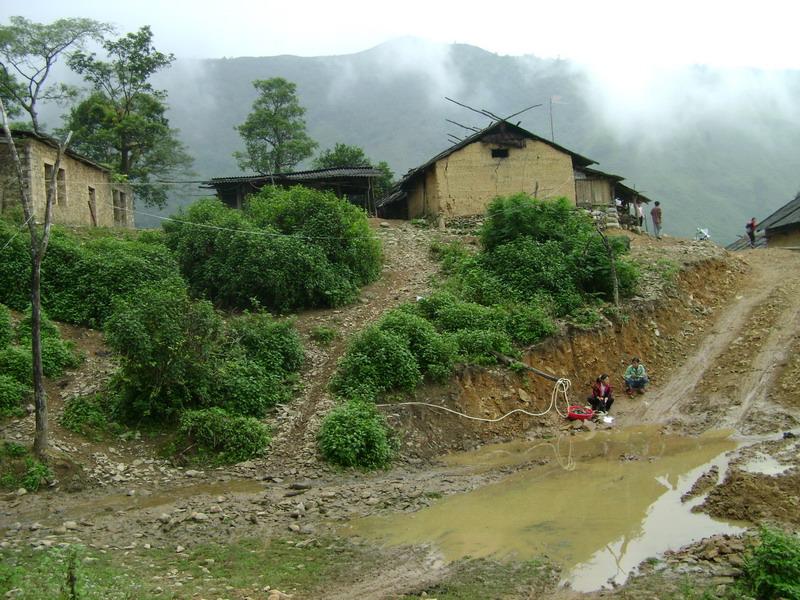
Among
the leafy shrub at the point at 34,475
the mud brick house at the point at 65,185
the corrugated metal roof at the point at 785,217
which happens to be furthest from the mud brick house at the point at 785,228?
the leafy shrub at the point at 34,475

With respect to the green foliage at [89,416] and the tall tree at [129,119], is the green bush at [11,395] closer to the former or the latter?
the green foliage at [89,416]

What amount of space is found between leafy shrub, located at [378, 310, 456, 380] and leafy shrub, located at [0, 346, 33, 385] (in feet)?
24.3

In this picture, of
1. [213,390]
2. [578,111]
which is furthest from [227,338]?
[578,111]

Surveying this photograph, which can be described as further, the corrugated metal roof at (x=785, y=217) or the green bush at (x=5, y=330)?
the corrugated metal roof at (x=785, y=217)

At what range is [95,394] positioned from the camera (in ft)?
49.0

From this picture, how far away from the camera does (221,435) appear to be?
544 inches

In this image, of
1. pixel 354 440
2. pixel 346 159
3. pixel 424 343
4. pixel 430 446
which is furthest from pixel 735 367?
pixel 346 159

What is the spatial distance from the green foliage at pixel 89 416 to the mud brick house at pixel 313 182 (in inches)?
665

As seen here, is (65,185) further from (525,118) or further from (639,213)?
(525,118)

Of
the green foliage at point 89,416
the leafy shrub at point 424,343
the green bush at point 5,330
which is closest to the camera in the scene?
the green foliage at point 89,416

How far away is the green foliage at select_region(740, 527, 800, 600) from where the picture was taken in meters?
7.49

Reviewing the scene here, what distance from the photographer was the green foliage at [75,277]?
1845 cm

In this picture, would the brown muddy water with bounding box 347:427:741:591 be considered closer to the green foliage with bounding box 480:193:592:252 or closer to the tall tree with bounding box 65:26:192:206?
the green foliage with bounding box 480:193:592:252

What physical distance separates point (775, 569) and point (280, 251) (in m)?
15.5
